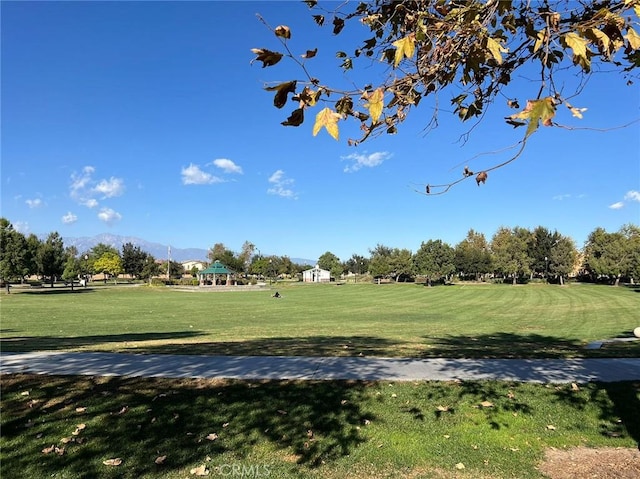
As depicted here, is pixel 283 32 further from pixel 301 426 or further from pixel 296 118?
pixel 301 426

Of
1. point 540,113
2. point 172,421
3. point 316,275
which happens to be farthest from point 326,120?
point 316,275

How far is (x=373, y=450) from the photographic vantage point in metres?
4.88

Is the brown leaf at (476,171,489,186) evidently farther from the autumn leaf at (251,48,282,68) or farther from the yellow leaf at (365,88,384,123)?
the autumn leaf at (251,48,282,68)

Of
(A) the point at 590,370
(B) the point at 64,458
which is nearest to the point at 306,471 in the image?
(B) the point at 64,458

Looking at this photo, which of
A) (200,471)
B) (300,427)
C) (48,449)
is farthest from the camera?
(300,427)

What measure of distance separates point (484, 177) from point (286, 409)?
438 centimetres

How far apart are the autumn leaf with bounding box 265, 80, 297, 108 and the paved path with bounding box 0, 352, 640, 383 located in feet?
18.8

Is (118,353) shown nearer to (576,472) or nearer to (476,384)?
(476,384)

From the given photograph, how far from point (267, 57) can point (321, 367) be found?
263 inches

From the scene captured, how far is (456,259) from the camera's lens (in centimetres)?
10012

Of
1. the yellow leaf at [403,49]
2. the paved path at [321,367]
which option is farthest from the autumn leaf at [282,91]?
the paved path at [321,367]

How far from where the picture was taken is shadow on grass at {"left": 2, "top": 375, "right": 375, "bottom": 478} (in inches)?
186

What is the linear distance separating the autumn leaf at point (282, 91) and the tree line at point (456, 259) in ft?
225

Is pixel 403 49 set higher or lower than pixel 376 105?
higher
